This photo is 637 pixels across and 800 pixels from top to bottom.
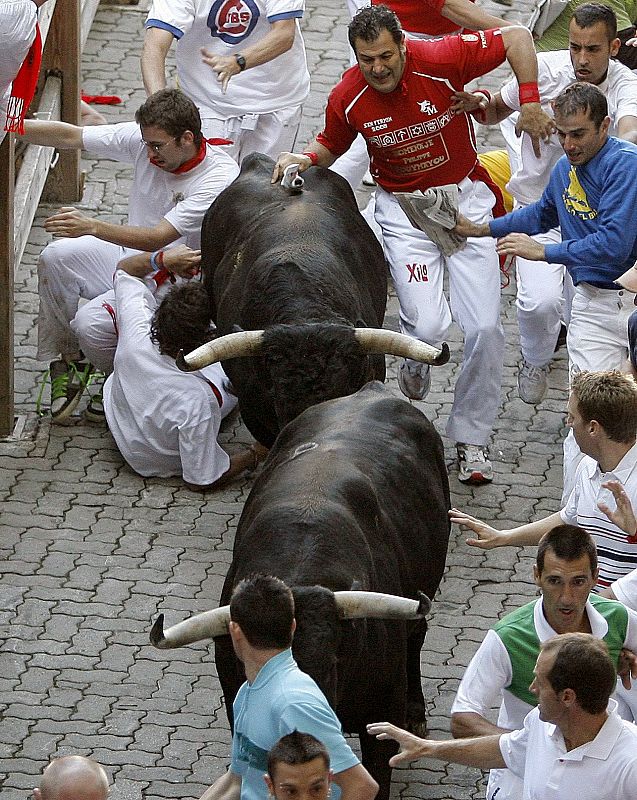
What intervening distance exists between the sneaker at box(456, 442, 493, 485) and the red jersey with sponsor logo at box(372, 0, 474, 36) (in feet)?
9.34

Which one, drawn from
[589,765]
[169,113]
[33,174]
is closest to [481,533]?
[589,765]

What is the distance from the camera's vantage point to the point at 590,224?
7.56m

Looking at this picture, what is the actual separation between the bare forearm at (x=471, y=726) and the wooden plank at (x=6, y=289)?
4.68 m

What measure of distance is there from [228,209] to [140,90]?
15.1ft

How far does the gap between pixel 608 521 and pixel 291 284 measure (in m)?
2.64

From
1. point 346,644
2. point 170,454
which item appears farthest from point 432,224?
point 346,644

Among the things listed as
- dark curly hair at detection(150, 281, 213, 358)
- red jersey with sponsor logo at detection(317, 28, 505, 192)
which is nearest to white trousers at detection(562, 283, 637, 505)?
red jersey with sponsor logo at detection(317, 28, 505, 192)

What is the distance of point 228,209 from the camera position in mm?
8586

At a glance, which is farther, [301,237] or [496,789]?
[301,237]

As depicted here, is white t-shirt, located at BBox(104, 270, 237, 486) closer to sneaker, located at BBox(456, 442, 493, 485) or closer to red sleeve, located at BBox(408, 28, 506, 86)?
sneaker, located at BBox(456, 442, 493, 485)

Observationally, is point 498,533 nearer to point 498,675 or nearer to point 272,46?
point 498,675

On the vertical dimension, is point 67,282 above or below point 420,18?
below

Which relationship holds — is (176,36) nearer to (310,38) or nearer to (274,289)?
(274,289)

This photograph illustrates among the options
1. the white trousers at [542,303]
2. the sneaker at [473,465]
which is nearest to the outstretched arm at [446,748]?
the sneaker at [473,465]
